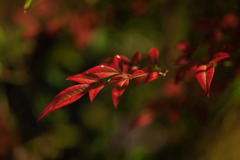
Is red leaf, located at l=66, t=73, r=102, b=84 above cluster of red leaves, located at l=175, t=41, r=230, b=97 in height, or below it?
above

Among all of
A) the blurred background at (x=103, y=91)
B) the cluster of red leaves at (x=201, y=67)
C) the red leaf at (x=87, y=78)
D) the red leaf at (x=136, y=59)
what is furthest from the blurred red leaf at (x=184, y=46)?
the blurred background at (x=103, y=91)

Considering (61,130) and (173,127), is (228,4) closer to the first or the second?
(173,127)

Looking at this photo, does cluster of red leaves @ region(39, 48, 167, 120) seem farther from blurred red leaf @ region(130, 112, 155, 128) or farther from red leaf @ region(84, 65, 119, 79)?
blurred red leaf @ region(130, 112, 155, 128)

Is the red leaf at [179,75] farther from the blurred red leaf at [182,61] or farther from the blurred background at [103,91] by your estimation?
the blurred background at [103,91]

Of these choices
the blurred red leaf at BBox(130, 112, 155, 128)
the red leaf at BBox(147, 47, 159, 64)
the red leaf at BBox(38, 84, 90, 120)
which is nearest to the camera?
the red leaf at BBox(38, 84, 90, 120)

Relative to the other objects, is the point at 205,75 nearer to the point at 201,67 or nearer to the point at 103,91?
the point at 201,67

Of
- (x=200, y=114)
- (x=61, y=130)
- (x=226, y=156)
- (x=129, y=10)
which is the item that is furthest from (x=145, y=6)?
(x=61, y=130)

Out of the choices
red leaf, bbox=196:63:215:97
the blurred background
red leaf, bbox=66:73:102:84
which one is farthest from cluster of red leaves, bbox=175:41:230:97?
the blurred background
